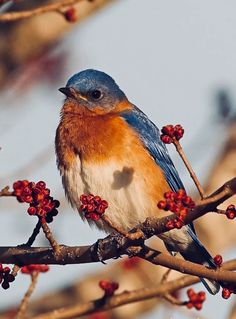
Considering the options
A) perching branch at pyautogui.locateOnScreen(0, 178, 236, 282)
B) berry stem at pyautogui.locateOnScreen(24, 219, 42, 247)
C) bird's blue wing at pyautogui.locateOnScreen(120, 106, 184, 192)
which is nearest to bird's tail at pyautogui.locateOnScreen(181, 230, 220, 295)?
bird's blue wing at pyautogui.locateOnScreen(120, 106, 184, 192)

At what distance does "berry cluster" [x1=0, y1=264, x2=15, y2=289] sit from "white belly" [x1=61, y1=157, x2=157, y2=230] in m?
1.70

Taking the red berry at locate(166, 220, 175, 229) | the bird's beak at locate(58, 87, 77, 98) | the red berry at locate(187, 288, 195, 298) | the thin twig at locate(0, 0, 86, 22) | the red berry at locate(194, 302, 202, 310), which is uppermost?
the bird's beak at locate(58, 87, 77, 98)

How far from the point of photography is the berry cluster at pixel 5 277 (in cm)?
592

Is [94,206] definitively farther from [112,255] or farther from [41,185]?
[112,255]

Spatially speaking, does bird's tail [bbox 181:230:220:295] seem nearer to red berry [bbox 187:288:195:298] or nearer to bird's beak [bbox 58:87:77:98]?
red berry [bbox 187:288:195:298]

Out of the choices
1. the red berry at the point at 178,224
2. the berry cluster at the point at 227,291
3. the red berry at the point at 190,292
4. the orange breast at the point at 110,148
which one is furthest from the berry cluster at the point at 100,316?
the red berry at the point at 178,224

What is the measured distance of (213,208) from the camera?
4.96 meters

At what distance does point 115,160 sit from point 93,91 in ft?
4.54

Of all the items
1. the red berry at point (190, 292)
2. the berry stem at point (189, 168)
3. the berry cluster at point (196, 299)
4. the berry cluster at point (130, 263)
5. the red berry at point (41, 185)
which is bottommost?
the berry cluster at point (196, 299)

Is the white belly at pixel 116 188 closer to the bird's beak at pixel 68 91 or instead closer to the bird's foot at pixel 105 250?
the bird's beak at pixel 68 91

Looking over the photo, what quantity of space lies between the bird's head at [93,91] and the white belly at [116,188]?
3.07ft

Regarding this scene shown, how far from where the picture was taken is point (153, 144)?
8266 mm

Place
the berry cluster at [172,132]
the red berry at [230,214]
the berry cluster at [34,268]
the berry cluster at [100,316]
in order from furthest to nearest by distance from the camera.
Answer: the berry cluster at [100,316] < the berry cluster at [34,268] < the berry cluster at [172,132] < the red berry at [230,214]

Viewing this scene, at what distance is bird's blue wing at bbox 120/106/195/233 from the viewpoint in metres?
8.16
